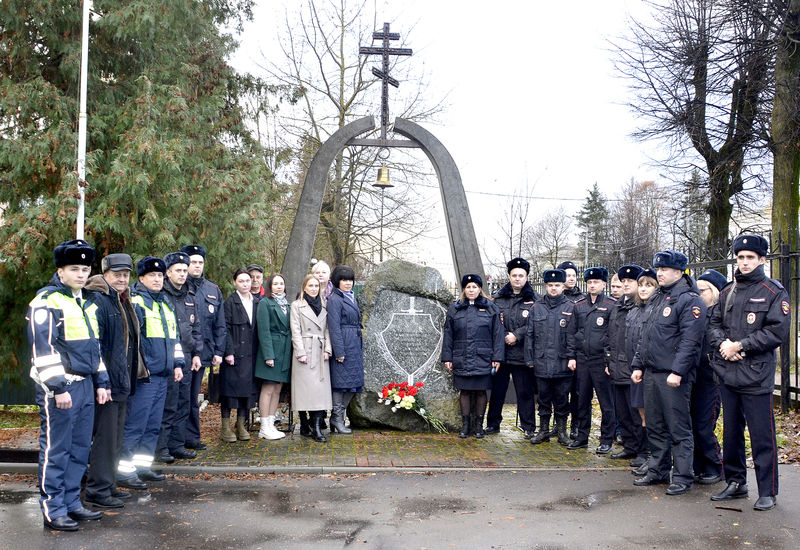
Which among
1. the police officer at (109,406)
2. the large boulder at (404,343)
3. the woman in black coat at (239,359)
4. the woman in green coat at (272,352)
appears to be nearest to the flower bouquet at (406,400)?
the large boulder at (404,343)

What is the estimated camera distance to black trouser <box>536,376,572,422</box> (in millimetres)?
8328

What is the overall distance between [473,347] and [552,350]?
3.01ft

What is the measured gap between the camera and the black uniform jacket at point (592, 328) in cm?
789

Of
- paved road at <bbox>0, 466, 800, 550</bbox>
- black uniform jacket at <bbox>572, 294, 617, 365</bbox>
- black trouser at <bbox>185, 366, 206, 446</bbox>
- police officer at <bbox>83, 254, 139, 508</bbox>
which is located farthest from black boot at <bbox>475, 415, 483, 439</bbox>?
police officer at <bbox>83, 254, 139, 508</bbox>

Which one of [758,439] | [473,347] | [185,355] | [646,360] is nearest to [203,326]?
[185,355]

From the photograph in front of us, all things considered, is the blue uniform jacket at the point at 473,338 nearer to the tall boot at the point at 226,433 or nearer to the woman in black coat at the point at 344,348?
the woman in black coat at the point at 344,348

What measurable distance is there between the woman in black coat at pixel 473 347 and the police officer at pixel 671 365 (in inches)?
90.0

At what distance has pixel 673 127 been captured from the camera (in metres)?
16.5

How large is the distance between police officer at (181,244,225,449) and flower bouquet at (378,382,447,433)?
206 cm

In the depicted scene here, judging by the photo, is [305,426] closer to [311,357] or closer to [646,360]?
[311,357]

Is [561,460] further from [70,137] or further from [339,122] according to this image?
[339,122]

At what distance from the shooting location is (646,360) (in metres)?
6.40

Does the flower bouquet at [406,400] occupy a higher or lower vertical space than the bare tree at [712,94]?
lower

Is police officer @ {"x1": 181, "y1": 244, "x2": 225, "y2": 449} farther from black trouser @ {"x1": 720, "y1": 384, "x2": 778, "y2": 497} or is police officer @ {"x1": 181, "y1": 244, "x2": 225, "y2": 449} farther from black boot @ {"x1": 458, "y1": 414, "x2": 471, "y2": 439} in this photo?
black trouser @ {"x1": 720, "y1": 384, "x2": 778, "y2": 497}
